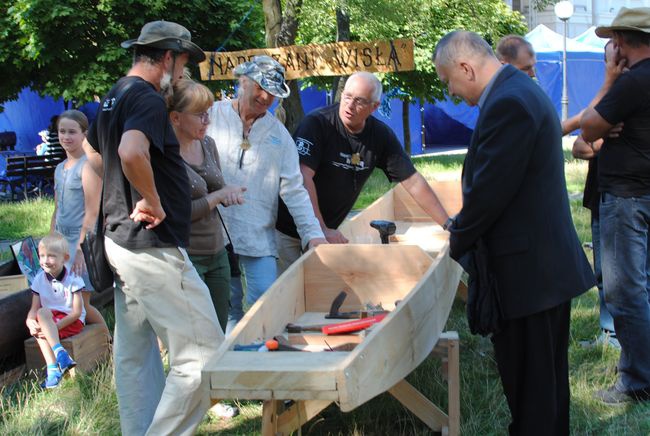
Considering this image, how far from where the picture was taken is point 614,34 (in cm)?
432

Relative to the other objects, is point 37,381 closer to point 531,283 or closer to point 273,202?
point 273,202

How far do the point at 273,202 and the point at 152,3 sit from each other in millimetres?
11130

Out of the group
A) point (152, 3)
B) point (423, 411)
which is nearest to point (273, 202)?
point (423, 411)

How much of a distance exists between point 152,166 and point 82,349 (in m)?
2.36

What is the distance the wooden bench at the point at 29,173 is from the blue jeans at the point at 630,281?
12.5 metres

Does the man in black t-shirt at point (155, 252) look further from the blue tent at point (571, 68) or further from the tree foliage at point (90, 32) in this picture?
the blue tent at point (571, 68)

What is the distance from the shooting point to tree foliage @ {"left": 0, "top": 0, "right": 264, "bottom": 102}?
14.7 meters

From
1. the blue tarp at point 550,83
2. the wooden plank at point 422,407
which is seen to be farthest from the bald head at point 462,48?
the blue tarp at point 550,83

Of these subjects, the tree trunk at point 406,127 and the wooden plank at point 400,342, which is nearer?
the wooden plank at point 400,342

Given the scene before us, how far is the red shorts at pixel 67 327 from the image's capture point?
5.39 meters

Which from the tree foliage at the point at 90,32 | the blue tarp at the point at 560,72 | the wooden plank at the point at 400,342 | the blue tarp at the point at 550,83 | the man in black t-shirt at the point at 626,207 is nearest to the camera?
the wooden plank at the point at 400,342

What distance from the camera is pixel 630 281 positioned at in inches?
175

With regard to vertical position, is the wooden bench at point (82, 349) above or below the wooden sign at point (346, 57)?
below

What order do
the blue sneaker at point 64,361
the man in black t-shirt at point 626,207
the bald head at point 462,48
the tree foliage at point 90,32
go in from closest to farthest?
the bald head at point 462,48, the man in black t-shirt at point 626,207, the blue sneaker at point 64,361, the tree foliage at point 90,32
